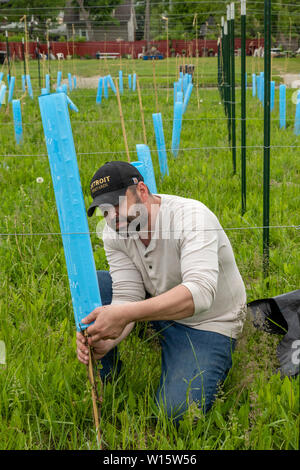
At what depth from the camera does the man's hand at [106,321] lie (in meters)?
1.69

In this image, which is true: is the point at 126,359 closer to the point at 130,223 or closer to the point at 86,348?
the point at 86,348

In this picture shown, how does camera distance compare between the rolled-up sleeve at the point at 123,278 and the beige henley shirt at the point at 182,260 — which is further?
the rolled-up sleeve at the point at 123,278

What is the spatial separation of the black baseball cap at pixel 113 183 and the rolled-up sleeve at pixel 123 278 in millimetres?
307

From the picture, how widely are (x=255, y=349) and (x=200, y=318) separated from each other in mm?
252

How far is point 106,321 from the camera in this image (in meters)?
1.69

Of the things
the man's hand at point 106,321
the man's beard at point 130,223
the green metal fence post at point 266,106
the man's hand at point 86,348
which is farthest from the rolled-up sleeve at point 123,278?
the green metal fence post at point 266,106

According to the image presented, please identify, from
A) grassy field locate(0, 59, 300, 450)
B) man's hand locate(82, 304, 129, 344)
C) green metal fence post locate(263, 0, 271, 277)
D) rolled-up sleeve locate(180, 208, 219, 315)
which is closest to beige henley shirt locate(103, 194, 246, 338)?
rolled-up sleeve locate(180, 208, 219, 315)

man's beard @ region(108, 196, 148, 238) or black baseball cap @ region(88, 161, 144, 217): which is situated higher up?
black baseball cap @ region(88, 161, 144, 217)

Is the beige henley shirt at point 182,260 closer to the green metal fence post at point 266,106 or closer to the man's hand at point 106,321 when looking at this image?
the man's hand at point 106,321

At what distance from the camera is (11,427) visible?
5.76 ft

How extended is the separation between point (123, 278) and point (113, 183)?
1.52 ft

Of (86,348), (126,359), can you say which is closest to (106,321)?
(86,348)

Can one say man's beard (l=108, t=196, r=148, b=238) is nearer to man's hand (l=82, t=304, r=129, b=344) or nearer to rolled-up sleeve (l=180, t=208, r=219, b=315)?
rolled-up sleeve (l=180, t=208, r=219, b=315)

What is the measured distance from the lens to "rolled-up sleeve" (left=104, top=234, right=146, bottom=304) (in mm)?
2248
